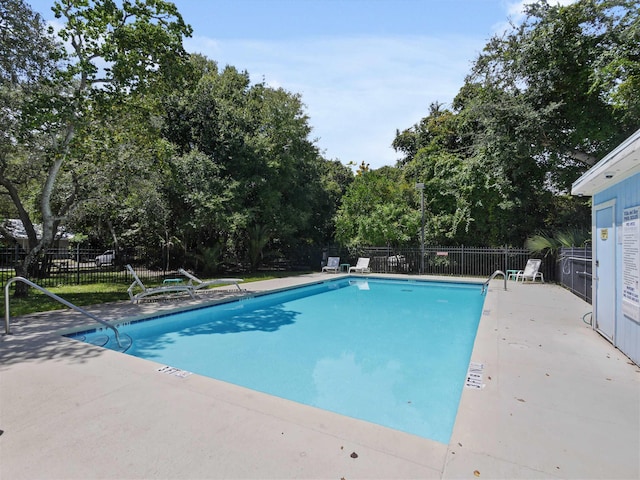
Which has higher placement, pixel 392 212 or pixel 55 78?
pixel 55 78

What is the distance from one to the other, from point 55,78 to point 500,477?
1122 centimetres

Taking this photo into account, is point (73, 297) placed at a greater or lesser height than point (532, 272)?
lesser

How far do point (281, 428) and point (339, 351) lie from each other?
3.60 meters

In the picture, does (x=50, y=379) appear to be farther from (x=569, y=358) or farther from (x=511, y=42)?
(x=511, y=42)

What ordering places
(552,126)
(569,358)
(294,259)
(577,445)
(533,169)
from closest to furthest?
(577,445) < (569,358) < (552,126) < (533,169) < (294,259)

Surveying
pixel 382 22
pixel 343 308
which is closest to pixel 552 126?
pixel 382 22

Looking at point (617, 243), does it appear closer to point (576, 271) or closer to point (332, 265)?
point (576, 271)

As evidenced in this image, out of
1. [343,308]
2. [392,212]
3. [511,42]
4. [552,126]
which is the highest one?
[511,42]

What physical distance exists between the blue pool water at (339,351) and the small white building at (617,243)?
2.14 metres

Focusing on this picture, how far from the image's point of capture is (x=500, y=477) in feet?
7.10

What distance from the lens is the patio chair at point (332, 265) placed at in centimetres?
1809

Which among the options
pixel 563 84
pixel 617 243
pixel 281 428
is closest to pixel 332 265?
pixel 563 84

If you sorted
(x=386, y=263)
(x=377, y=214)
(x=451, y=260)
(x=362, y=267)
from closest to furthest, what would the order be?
(x=451, y=260) → (x=377, y=214) → (x=362, y=267) → (x=386, y=263)

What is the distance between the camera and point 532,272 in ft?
45.5
